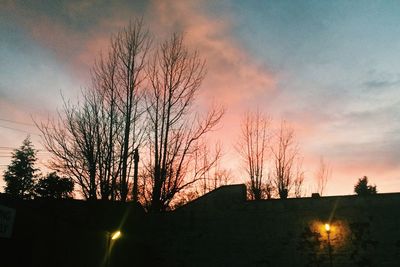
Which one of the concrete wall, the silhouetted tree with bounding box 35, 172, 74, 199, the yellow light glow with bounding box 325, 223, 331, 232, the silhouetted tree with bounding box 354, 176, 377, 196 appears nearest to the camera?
the concrete wall

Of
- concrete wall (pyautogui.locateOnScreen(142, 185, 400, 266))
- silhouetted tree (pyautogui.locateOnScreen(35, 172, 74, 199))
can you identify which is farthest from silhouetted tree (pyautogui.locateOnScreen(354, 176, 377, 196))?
silhouetted tree (pyautogui.locateOnScreen(35, 172, 74, 199))

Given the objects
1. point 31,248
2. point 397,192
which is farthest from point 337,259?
point 31,248

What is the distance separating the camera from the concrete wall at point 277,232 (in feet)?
43.9

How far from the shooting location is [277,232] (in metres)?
14.7

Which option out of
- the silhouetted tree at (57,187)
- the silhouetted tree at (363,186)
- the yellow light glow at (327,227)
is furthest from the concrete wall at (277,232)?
the silhouetted tree at (363,186)

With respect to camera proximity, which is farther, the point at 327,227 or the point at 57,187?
the point at 57,187

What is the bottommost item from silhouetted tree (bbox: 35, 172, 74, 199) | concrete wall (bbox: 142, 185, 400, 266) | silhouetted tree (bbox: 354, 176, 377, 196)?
concrete wall (bbox: 142, 185, 400, 266)

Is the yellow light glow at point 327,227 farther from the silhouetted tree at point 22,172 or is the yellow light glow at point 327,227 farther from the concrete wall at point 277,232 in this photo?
the silhouetted tree at point 22,172

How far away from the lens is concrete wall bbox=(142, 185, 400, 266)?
1338cm

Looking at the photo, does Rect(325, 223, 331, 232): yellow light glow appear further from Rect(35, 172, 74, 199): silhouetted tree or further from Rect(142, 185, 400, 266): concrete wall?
Rect(35, 172, 74, 199): silhouetted tree

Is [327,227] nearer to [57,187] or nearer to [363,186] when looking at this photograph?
[57,187]

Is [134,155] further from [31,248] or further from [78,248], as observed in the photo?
[31,248]

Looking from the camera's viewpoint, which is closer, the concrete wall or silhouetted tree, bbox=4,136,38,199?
the concrete wall

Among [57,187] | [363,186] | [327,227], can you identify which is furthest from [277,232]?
[363,186]
